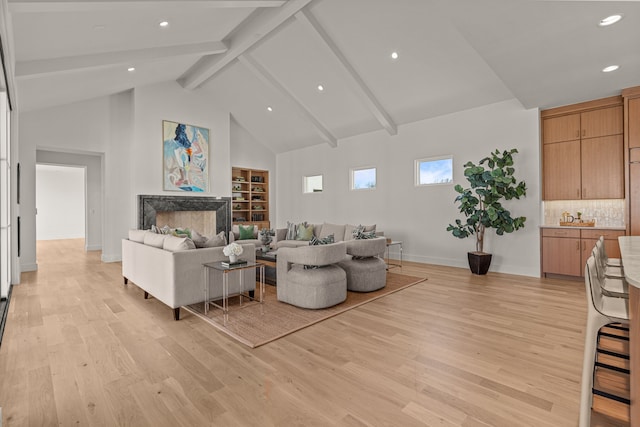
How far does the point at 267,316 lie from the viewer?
11.3 feet

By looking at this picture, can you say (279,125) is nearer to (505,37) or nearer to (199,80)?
(199,80)

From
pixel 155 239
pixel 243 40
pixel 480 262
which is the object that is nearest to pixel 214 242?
pixel 155 239

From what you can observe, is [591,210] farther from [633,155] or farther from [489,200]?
[489,200]

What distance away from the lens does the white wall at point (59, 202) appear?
11312 millimetres

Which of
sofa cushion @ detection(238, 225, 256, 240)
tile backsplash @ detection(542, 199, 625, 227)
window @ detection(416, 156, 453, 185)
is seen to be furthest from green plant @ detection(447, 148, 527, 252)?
sofa cushion @ detection(238, 225, 256, 240)

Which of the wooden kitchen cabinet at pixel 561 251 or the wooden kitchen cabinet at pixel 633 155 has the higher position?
the wooden kitchen cabinet at pixel 633 155

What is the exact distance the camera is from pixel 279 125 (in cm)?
899

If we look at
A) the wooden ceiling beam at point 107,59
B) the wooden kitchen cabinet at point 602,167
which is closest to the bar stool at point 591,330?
the wooden kitchen cabinet at point 602,167

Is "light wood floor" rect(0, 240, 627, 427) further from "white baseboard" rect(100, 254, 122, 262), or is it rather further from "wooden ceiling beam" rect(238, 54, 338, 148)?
"wooden ceiling beam" rect(238, 54, 338, 148)

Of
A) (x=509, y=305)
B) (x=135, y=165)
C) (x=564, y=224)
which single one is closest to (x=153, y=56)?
(x=135, y=165)

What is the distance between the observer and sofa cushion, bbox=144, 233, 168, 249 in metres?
3.98

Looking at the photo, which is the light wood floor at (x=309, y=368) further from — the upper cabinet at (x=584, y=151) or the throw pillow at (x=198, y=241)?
the upper cabinet at (x=584, y=151)

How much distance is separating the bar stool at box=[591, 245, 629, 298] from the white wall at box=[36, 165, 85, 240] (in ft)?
46.5

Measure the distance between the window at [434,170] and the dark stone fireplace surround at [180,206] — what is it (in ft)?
16.9
